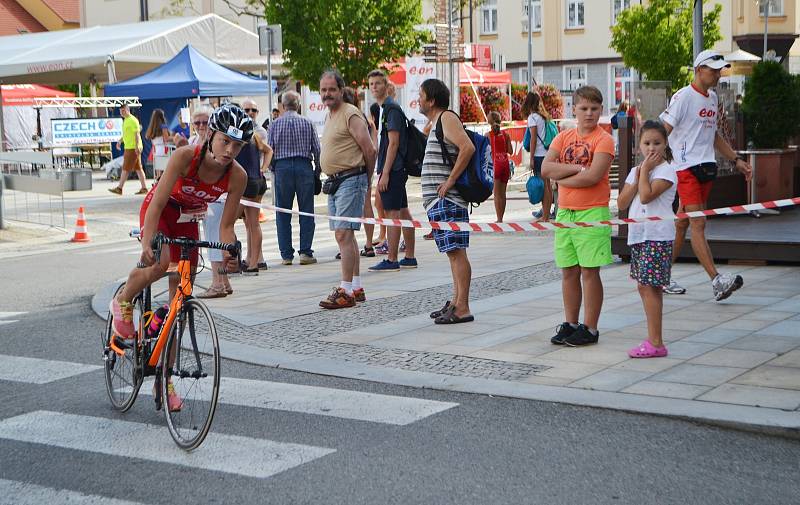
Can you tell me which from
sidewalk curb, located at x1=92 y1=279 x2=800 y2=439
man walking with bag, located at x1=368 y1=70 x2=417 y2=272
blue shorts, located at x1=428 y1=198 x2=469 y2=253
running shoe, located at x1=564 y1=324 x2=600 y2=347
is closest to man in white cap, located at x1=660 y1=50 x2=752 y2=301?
blue shorts, located at x1=428 y1=198 x2=469 y2=253

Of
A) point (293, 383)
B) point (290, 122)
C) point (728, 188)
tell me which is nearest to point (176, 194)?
point (293, 383)

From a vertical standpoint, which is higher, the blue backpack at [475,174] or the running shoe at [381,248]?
the blue backpack at [475,174]

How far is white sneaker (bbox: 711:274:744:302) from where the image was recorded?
30.3ft

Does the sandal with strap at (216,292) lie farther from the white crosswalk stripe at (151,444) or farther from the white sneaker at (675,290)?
the white crosswalk stripe at (151,444)

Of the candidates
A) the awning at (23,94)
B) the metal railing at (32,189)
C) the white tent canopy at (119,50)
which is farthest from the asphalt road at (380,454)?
the awning at (23,94)

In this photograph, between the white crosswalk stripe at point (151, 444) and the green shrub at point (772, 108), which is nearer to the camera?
the white crosswalk stripe at point (151, 444)

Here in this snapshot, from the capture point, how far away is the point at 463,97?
3550 centimetres

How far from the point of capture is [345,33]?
1110 inches

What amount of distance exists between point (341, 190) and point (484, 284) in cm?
171

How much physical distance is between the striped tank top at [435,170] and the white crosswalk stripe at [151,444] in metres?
3.47

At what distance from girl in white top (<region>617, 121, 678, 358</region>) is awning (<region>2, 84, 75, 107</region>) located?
1358 inches

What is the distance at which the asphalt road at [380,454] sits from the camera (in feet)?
16.1

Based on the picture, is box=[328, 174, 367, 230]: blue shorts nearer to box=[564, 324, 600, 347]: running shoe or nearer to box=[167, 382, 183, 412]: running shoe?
box=[564, 324, 600, 347]: running shoe

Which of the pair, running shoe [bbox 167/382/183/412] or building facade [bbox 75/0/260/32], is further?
building facade [bbox 75/0/260/32]
